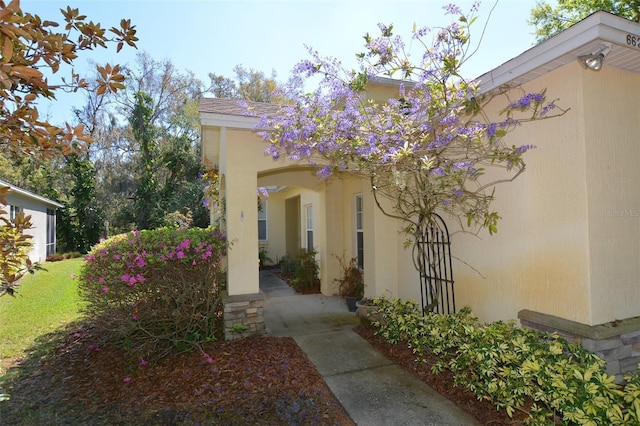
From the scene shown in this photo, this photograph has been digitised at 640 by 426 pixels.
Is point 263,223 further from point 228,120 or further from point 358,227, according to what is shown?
point 228,120

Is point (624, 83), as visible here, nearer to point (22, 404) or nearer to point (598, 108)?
point (598, 108)

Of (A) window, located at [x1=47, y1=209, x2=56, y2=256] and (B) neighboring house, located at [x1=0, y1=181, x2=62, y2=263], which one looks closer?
(B) neighboring house, located at [x1=0, y1=181, x2=62, y2=263]

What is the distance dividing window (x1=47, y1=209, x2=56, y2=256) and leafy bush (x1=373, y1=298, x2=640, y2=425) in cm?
A: 2275

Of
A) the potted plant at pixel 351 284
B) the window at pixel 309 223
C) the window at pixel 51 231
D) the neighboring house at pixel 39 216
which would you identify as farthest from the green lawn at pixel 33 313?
the window at pixel 51 231

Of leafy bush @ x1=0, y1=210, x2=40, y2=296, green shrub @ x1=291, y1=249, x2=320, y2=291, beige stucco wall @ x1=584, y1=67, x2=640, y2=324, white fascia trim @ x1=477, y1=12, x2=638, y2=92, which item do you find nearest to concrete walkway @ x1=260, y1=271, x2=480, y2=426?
beige stucco wall @ x1=584, y1=67, x2=640, y2=324

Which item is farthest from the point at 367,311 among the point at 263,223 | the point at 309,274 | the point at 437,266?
the point at 263,223

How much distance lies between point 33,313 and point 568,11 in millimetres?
21554

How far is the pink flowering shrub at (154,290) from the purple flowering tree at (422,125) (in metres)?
2.34

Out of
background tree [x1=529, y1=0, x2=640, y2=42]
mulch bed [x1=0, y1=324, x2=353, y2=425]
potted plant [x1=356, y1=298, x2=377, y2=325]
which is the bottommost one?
mulch bed [x1=0, y1=324, x2=353, y2=425]

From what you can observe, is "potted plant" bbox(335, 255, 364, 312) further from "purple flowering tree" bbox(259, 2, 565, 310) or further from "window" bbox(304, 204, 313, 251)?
"purple flowering tree" bbox(259, 2, 565, 310)

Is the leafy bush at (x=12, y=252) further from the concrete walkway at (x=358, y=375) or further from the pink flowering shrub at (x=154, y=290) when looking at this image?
the concrete walkway at (x=358, y=375)

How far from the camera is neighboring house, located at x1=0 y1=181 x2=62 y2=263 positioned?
15193mm

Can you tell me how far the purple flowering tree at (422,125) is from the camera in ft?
13.2

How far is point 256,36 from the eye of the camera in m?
7.93
